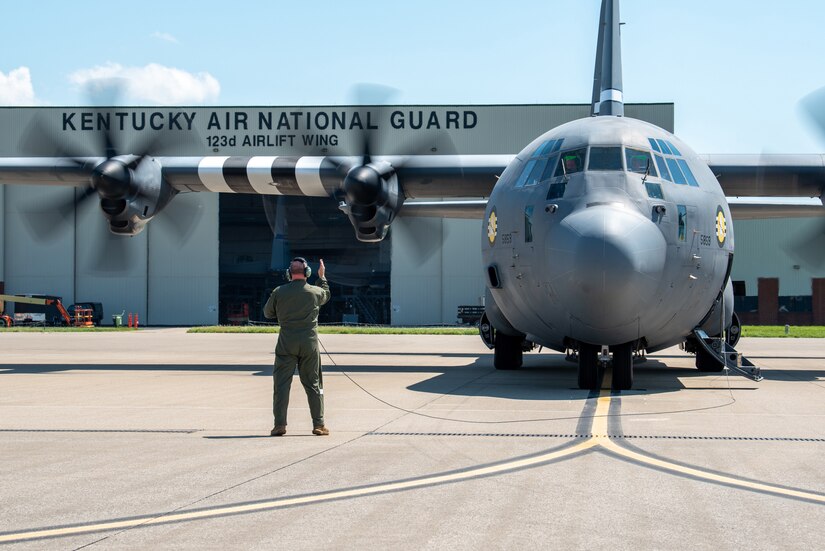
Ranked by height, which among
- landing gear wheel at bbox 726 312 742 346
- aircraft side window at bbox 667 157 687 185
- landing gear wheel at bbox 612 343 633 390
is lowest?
landing gear wheel at bbox 612 343 633 390

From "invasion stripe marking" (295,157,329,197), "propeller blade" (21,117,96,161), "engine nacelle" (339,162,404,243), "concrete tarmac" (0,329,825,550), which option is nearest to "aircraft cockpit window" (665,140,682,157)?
"concrete tarmac" (0,329,825,550)

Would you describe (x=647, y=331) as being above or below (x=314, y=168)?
below

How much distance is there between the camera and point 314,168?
1928cm

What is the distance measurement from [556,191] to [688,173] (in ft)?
7.35

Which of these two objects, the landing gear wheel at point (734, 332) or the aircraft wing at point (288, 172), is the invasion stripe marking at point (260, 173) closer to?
the aircraft wing at point (288, 172)

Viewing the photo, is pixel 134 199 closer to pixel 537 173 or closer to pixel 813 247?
pixel 537 173

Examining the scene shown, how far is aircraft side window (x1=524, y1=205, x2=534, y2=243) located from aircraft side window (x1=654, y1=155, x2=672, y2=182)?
6.41 ft

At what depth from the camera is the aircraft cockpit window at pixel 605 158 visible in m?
12.8

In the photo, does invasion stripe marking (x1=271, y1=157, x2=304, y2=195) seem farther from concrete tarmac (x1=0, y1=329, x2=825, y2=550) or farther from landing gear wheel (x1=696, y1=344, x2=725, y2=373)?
landing gear wheel (x1=696, y1=344, x2=725, y2=373)

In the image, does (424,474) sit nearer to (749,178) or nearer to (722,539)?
(722,539)

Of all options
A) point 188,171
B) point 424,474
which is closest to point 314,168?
point 188,171

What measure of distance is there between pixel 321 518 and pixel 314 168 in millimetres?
14660

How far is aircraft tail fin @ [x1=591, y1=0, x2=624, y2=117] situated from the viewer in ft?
57.1

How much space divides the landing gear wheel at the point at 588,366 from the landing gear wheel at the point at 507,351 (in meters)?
4.15
